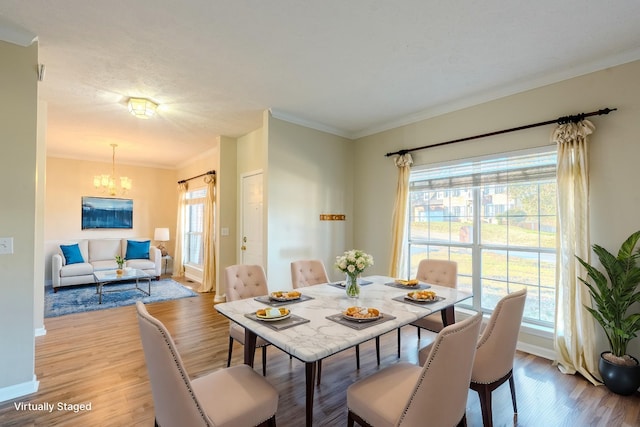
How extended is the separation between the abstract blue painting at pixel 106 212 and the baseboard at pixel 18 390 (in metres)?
5.28

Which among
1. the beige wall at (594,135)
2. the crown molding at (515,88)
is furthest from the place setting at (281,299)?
the crown molding at (515,88)

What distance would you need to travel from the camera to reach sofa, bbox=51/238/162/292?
5.50 m

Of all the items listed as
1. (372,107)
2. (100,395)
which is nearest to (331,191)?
(372,107)

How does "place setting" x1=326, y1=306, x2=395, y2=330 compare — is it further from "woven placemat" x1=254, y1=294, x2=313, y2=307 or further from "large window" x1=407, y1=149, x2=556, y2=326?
"large window" x1=407, y1=149, x2=556, y2=326

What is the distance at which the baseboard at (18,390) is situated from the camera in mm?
2189

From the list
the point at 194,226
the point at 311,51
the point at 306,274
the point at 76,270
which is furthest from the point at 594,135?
the point at 76,270

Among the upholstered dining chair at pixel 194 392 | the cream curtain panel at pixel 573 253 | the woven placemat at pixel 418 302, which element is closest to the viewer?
the upholstered dining chair at pixel 194 392

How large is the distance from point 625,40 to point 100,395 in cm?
493

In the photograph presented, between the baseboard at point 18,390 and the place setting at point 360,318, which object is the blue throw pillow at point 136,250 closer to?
the baseboard at point 18,390

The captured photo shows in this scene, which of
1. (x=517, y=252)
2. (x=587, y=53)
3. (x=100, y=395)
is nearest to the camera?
(x=100, y=395)

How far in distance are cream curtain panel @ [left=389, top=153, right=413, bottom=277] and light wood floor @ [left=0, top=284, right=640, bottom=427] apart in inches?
33.4

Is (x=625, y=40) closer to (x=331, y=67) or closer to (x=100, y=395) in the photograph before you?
(x=331, y=67)

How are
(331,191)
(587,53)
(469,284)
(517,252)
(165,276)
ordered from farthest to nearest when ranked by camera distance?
(165,276), (331,191), (469,284), (517,252), (587,53)

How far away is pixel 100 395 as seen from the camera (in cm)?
228
